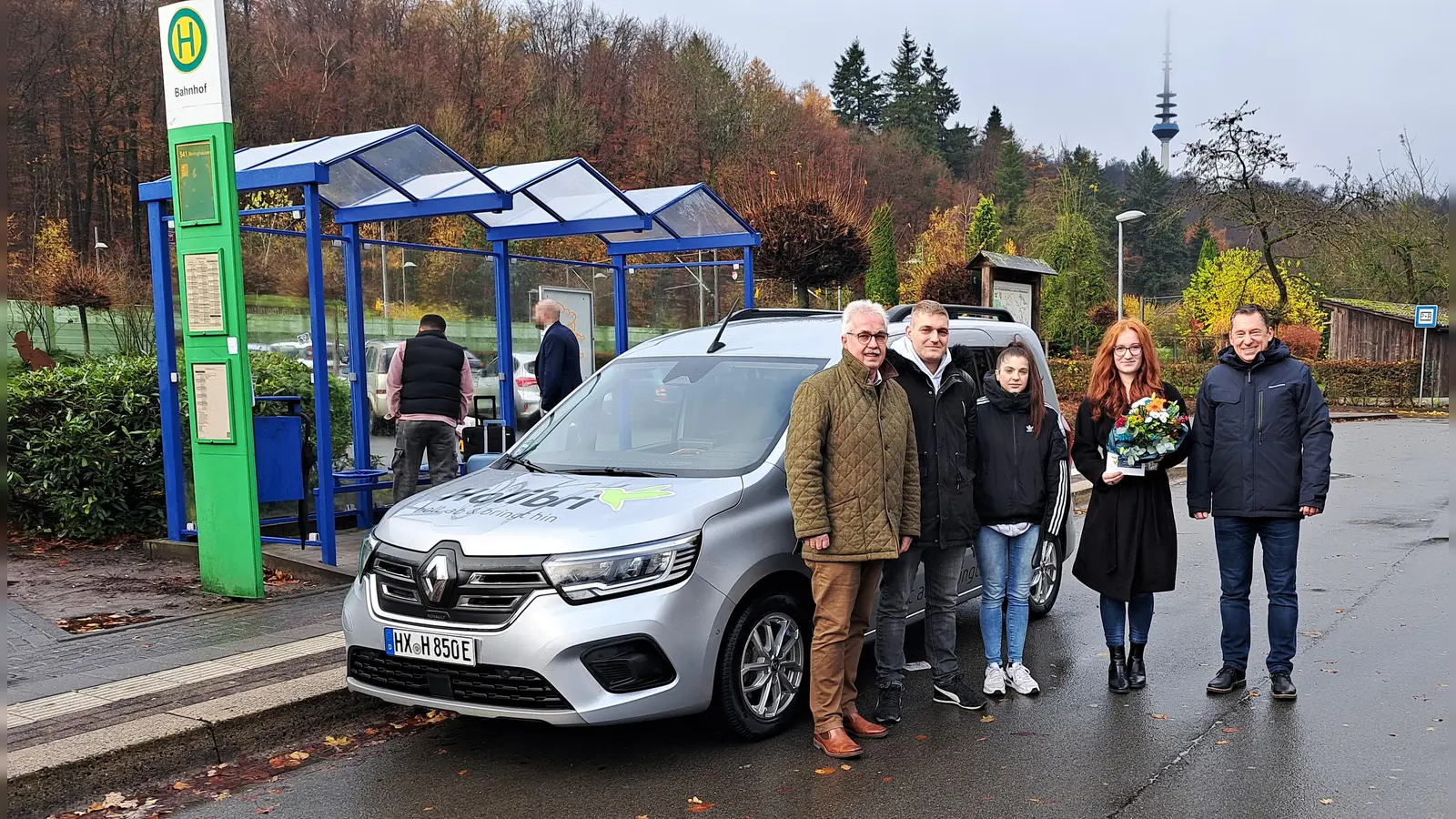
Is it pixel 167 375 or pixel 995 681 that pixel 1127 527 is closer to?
pixel 995 681

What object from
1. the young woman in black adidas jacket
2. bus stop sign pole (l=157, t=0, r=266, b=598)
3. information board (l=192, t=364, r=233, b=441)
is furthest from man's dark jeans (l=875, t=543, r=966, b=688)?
information board (l=192, t=364, r=233, b=441)

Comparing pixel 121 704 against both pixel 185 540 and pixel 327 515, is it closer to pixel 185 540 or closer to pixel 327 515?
pixel 327 515

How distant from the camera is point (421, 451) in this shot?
9.23 meters

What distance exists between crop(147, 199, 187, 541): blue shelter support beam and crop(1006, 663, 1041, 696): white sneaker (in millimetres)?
6438

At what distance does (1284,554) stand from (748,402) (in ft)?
9.03

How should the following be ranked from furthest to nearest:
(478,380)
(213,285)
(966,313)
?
(478,380) < (966,313) < (213,285)

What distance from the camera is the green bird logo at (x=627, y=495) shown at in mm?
5074

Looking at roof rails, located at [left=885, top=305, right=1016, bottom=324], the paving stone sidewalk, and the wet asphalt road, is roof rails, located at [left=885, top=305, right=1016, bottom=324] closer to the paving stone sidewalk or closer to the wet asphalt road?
Answer: the wet asphalt road

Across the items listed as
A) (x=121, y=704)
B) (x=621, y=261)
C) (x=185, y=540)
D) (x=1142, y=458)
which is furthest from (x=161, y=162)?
(x=1142, y=458)

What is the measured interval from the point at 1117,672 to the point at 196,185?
20.9 feet

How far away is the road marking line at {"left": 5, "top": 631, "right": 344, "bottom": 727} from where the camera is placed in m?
5.37

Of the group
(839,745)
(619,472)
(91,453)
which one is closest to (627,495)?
(619,472)

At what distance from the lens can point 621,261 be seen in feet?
45.1

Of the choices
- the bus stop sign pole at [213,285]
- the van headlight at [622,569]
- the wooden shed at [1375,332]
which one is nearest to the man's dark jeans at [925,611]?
the van headlight at [622,569]
